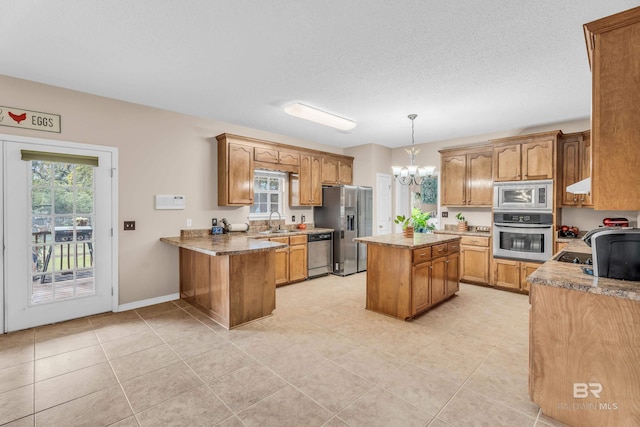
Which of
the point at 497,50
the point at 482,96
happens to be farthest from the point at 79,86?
the point at 482,96

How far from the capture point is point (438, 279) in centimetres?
394

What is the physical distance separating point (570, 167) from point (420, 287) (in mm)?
3098

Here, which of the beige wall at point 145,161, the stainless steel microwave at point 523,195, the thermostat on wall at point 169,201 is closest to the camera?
the beige wall at point 145,161

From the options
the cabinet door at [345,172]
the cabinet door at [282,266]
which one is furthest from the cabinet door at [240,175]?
the cabinet door at [345,172]

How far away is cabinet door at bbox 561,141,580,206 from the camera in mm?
4445

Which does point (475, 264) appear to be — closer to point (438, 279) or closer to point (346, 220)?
point (438, 279)

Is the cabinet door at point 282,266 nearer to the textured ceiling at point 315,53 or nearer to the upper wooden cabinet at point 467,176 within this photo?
the textured ceiling at point 315,53

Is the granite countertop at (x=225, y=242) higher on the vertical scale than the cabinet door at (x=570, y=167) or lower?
lower

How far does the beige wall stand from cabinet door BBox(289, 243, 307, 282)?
1433 mm

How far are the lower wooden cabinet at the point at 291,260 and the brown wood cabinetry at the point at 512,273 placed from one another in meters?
3.13

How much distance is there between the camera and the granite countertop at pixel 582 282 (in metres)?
1.62

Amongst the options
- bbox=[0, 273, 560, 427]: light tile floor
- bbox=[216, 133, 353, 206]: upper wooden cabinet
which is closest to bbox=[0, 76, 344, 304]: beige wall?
bbox=[216, 133, 353, 206]: upper wooden cabinet

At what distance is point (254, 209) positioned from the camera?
5430 mm

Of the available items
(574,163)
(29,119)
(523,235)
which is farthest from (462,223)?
(29,119)
